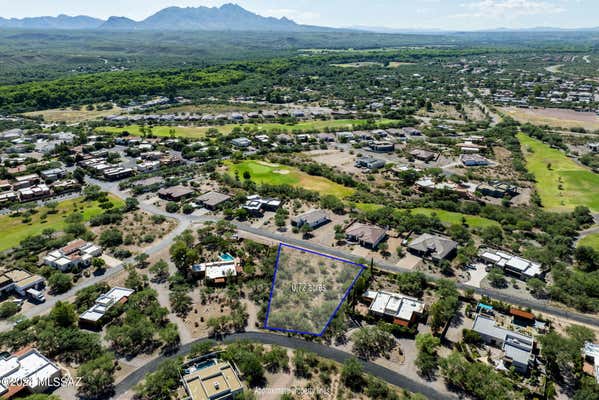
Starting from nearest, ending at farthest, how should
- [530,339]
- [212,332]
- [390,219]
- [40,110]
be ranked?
[530,339] → [212,332] → [390,219] → [40,110]

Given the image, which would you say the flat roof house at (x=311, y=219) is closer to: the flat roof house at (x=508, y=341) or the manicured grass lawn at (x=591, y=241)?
the flat roof house at (x=508, y=341)

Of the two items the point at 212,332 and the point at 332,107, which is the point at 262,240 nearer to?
the point at 212,332

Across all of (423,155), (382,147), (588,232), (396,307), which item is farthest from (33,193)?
(588,232)

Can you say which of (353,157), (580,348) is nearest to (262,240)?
(580,348)

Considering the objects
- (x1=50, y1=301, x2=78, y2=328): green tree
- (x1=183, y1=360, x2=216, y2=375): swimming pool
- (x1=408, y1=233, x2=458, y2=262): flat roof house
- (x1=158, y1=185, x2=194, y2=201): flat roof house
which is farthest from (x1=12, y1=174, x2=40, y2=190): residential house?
(x1=408, y1=233, x2=458, y2=262): flat roof house

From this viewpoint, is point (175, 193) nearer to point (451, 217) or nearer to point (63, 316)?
point (63, 316)

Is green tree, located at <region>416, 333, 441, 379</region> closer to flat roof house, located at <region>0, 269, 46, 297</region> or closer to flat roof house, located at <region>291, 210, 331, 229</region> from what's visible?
flat roof house, located at <region>291, 210, 331, 229</region>

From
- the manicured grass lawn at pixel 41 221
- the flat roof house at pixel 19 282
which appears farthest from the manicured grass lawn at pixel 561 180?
the manicured grass lawn at pixel 41 221
